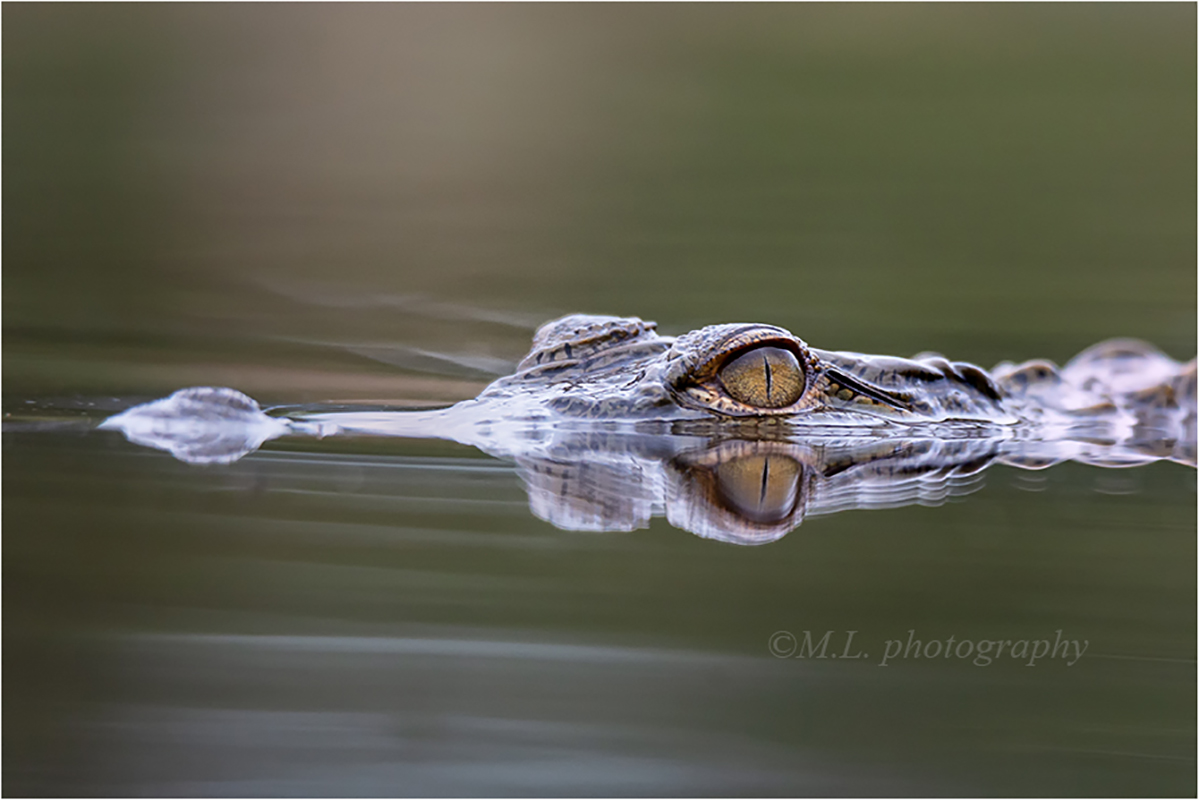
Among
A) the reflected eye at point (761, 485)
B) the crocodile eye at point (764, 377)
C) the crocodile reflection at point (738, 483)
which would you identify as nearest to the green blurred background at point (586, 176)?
the crocodile eye at point (764, 377)

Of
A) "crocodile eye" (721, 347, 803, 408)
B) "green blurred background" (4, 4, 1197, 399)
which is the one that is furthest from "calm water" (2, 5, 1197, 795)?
"crocodile eye" (721, 347, 803, 408)

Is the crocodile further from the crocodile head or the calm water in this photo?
the calm water

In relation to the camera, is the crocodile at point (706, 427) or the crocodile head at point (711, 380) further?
the crocodile head at point (711, 380)

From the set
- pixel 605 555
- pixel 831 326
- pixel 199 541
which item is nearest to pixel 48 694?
pixel 199 541

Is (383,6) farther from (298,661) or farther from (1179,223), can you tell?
(298,661)

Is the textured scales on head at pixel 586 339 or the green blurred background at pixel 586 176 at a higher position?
the green blurred background at pixel 586 176

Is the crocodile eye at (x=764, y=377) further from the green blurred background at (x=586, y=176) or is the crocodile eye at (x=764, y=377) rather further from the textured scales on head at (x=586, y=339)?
the green blurred background at (x=586, y=176)

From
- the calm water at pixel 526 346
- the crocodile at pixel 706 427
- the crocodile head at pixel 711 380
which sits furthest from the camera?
the crocodile head at pixel 711 380

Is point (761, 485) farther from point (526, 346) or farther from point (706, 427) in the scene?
point (526, 346)

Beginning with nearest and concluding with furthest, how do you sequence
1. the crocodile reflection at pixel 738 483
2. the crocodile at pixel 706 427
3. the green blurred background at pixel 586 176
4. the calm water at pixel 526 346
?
the calm water at pixel 526 346
the crocodile reflection at pixel 738 483
the crocodile at pixel 706 427
the green blurred background at pixel 586 176
